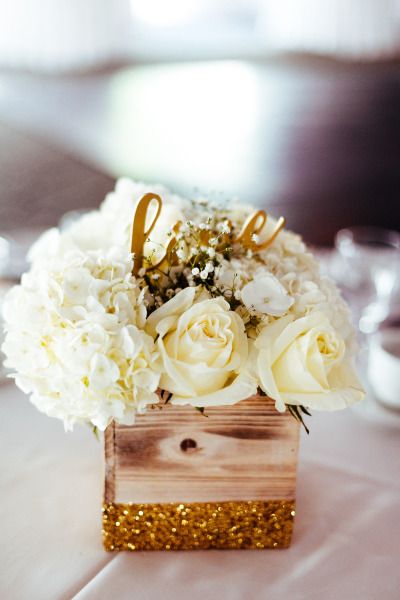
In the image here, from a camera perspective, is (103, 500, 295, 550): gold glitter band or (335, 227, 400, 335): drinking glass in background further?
(335, 227, 400, 335): drinking glass in background

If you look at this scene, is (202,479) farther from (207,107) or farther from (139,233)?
(207,107)

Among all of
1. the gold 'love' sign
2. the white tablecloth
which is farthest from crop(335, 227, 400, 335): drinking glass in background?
the gold 'love' sign

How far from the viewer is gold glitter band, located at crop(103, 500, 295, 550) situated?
840 millimetres

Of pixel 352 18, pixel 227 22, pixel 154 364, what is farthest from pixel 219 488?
pixel 227 22

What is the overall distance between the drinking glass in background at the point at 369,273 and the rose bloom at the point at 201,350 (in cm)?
67

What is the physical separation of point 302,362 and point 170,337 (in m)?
0.14

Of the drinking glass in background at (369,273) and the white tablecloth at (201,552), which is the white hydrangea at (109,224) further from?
the drinking glass in background at (369,273)

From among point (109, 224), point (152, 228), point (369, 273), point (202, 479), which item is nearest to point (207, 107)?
point (369, 273)

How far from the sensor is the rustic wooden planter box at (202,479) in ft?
2.65

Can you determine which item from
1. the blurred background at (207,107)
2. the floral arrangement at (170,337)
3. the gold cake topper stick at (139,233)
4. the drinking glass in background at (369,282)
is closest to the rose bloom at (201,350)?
the floral arrangement at (170,337)

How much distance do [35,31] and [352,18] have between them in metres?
2.56

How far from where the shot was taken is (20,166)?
346 cm

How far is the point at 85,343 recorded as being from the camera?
2.26ft

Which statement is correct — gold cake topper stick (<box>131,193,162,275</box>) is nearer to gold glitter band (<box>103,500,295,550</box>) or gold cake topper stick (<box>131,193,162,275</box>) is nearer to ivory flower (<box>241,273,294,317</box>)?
ivory flower (<box>241,273,294,317</box>)
